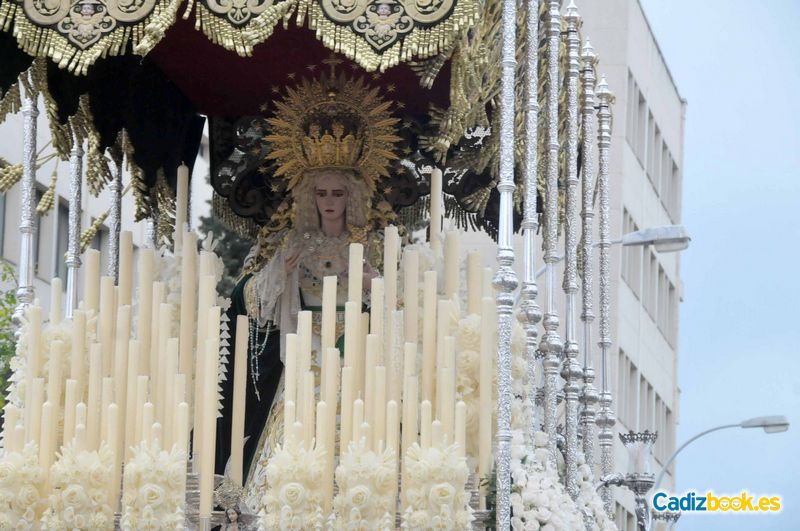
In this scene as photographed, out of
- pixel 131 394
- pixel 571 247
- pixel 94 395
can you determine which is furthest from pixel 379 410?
pixel 571 247

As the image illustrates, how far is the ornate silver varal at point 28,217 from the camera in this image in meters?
12.6

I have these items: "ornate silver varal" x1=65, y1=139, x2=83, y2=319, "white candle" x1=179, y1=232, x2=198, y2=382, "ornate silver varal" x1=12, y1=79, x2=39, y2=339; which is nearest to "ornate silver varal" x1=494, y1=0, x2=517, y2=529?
"white candle" x1=179, y1=232, x2=198, y2=382

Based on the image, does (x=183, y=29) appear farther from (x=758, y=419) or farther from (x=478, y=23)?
(x=758, y=419)

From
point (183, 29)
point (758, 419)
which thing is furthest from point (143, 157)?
point (758, 419)

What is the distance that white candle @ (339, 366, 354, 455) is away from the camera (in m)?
11.3

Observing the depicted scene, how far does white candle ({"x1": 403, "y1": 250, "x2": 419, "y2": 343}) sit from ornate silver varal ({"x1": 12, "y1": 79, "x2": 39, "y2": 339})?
2335 mm

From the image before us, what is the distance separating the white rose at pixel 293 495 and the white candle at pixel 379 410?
18.0 inches

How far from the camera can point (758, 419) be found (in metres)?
30.0

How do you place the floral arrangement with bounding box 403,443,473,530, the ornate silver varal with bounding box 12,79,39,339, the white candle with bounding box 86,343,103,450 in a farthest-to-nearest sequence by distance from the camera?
1. the ornate silver varal with bounding box 12,79,39,339
2. the white candle with bounding box 86,343,103,450
3. the floral arrangement with bounding box 403,443,473,530

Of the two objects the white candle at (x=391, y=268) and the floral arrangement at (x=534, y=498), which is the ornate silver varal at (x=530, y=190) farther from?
the white candle at (x=391, y=268)

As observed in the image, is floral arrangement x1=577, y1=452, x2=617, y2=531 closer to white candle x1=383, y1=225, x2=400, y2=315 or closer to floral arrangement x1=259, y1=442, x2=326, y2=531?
white candle x1=383, y1=225, x2=400, y2=315

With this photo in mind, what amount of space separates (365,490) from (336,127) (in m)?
3.18

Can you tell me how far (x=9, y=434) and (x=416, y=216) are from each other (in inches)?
148

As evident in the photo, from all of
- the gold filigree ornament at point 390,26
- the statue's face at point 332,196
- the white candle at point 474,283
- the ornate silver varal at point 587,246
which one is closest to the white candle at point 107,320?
the statue's face at point 332,196
